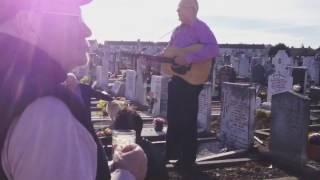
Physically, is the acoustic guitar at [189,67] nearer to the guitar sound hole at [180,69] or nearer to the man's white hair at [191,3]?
the guitar sound hole at [180,69]

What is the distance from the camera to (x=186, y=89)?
5609 millimetres

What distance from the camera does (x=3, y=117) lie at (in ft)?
3.64

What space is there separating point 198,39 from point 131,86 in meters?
7.77

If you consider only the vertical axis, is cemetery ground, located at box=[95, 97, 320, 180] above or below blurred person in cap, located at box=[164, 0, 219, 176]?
below

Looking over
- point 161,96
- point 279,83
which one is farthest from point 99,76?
point 279,83

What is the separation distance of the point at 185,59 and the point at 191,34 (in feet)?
0.99

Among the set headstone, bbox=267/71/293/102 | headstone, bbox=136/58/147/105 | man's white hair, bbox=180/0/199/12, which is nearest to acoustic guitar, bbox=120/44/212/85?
man's white hair, bbox=180/0/199/12

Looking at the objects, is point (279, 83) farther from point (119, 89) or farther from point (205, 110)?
point (119, 89)

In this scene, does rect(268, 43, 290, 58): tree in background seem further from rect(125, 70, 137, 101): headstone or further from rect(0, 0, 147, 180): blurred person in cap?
rect(0, 0, 147, 180): blurred person in cap

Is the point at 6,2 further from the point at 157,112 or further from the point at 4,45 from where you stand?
the point at 157,112

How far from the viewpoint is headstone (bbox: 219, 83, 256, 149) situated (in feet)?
23.4

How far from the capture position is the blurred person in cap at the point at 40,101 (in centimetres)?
106

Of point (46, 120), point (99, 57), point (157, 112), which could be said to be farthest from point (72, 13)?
point (99, 57)

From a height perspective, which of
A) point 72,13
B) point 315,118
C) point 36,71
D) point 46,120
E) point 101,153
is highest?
point 72,13
